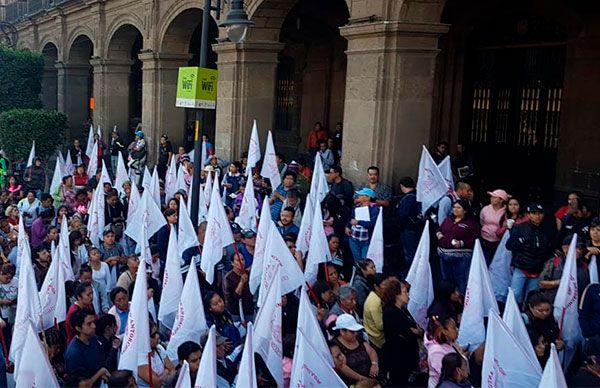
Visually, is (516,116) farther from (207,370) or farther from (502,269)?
(207,370)

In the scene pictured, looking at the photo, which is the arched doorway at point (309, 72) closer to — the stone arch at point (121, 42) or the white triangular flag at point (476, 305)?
the stone arch at point (121, 42)

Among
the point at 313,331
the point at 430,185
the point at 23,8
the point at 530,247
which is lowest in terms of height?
the point at 313,331

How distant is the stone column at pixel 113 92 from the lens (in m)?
22.6

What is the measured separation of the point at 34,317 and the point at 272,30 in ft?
30.6

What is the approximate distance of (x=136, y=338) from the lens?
18.4 ft

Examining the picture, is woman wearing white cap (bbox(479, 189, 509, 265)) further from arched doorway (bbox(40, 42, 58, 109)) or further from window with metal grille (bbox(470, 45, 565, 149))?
arched doorway (bbox(40, 42, 58, 109))

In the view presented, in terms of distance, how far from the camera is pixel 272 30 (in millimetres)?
14391

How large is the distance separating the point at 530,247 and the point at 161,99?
13.5 m

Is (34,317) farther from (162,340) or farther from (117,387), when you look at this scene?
(117,387)

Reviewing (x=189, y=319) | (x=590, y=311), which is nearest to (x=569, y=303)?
(x=590, y=311)

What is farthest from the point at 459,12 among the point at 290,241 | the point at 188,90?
the point at 290,241

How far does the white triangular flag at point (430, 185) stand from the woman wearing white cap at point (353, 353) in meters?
3.73

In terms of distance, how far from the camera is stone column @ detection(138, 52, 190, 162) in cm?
1869

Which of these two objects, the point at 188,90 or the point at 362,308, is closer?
the point at 362,308
